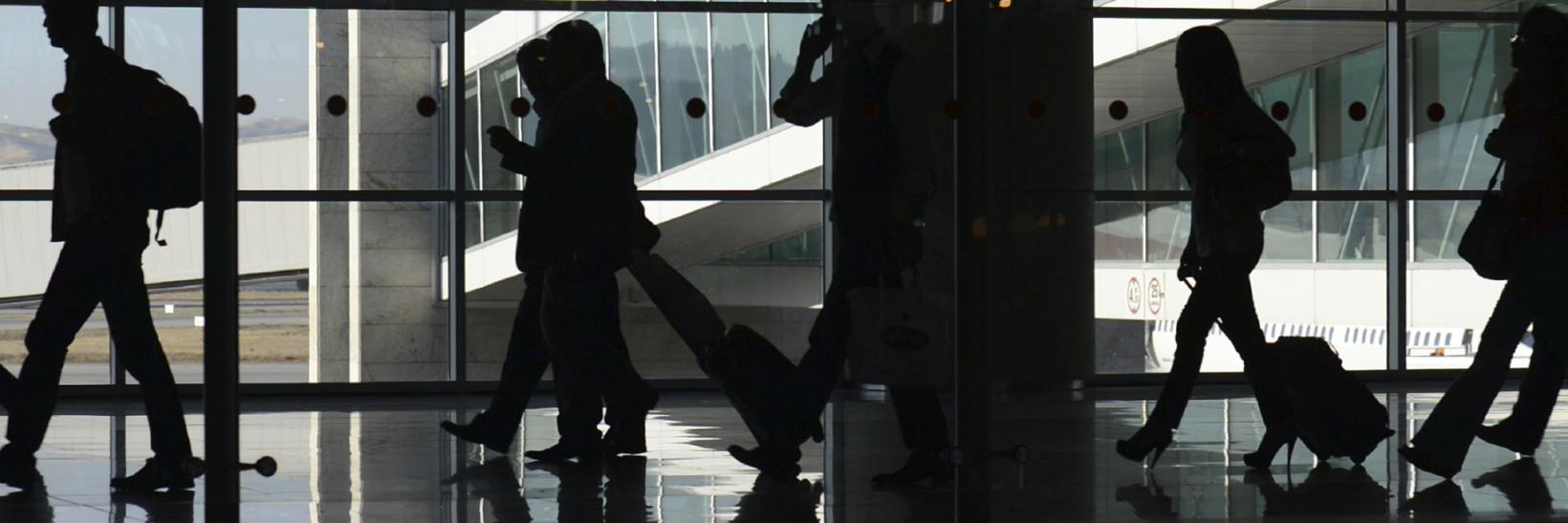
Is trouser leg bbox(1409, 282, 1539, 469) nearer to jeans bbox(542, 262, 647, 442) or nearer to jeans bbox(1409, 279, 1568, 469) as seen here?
jeans bbox(1409, 279, 1568, 469)

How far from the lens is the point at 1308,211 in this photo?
4.64 metres

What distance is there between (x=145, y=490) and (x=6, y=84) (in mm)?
1176

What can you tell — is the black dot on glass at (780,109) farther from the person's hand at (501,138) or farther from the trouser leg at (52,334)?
the trouser leg at (52,334)

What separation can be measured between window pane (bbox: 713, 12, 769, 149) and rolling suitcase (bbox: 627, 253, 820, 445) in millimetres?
352

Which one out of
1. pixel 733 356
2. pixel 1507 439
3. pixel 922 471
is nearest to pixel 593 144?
pixel 733 356

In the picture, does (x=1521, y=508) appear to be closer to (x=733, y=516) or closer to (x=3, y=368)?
(x=733, y=516)

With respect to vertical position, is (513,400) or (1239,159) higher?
(1239,159)

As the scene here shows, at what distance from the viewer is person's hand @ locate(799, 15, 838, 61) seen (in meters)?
4.41

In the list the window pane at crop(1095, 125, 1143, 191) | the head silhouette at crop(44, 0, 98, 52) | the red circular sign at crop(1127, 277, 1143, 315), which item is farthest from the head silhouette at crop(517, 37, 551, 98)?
the red circular sign at crop(1127, 277, 1143, 315)

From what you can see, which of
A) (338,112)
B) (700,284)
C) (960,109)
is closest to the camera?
(338,112)

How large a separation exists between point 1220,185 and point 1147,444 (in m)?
0.75

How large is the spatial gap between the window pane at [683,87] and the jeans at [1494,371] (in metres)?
2.25

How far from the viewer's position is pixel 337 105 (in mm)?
3941

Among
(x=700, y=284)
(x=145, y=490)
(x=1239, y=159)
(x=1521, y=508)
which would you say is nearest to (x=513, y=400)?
(x=700, y=284)
